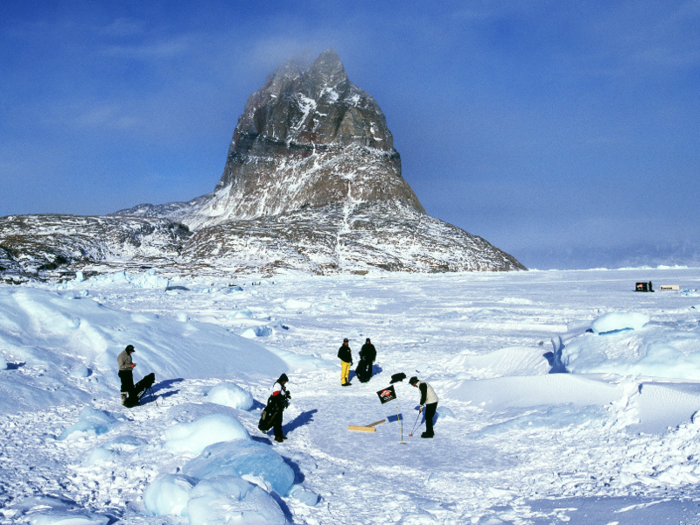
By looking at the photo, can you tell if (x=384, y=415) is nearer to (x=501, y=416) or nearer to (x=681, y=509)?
(x=501, y=416)

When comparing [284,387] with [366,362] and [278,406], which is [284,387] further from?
[366,362]

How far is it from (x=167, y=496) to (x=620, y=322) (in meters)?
12.8

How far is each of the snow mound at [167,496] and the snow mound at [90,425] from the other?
3.00 metres

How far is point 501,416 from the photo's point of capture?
11953 millimetres

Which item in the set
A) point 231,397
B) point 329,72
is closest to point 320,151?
point 329,72

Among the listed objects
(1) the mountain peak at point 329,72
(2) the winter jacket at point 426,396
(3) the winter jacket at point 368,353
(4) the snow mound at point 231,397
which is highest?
(1) the mountain peak at point 329,72

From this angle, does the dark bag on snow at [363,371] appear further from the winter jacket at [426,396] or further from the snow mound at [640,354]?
the snow mound at [640,354]

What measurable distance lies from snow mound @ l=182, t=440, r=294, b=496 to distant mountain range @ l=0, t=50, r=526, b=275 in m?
77.0

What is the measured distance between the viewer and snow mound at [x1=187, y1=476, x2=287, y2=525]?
6.64m

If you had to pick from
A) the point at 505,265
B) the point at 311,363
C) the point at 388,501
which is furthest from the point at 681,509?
the point at 505,265

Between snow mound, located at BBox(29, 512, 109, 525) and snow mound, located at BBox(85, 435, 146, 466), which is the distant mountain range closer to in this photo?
snow mound, located at BBox(85, 435, 146, 466)

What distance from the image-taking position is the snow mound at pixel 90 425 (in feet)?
31.7

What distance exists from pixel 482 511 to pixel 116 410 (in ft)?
27.8

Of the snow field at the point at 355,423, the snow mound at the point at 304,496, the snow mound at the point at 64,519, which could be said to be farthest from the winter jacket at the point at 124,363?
the snow mound at the point at 304,496
